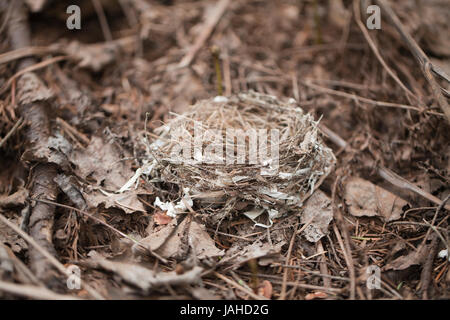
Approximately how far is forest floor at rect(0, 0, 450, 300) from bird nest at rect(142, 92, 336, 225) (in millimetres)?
70

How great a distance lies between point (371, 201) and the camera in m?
2.22

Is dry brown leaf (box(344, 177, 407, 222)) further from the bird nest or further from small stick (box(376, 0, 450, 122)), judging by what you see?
small stick (box(376, 0, 450, 122))

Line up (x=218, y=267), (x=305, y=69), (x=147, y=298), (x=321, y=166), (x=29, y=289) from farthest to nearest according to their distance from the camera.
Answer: (x=305, y=69), (x=321, y=166), (x=218, y=267), (x=147, y=298), (x=29, y=289)

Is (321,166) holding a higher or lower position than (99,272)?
higher

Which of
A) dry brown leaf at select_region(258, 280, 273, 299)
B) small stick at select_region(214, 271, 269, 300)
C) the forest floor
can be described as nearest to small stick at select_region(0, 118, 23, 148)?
the forest floor

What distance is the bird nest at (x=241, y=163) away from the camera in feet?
6.64

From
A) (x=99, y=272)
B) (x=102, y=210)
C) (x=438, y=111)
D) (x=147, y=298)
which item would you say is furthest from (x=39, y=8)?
(x=438, y=111)

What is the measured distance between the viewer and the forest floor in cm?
179

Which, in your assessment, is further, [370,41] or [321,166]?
[370,41]

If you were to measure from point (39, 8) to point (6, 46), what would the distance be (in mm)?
549

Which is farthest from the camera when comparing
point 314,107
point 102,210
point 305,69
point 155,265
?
point 305,69

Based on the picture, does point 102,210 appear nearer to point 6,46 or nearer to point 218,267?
point 218,267

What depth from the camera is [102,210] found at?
202cm

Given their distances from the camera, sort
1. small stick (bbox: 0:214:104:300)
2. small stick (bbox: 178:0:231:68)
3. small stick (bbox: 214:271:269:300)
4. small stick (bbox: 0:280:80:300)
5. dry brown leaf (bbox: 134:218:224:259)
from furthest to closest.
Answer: small stick (bbox: 178:0:231:68) < dry brown leaf (bbox: 134:218:224:259) < small stick (bbox: 214:271:269:300) < small stick (bbox: 0:214:104:300) < small stick (bbox: 0:280:80:300)
